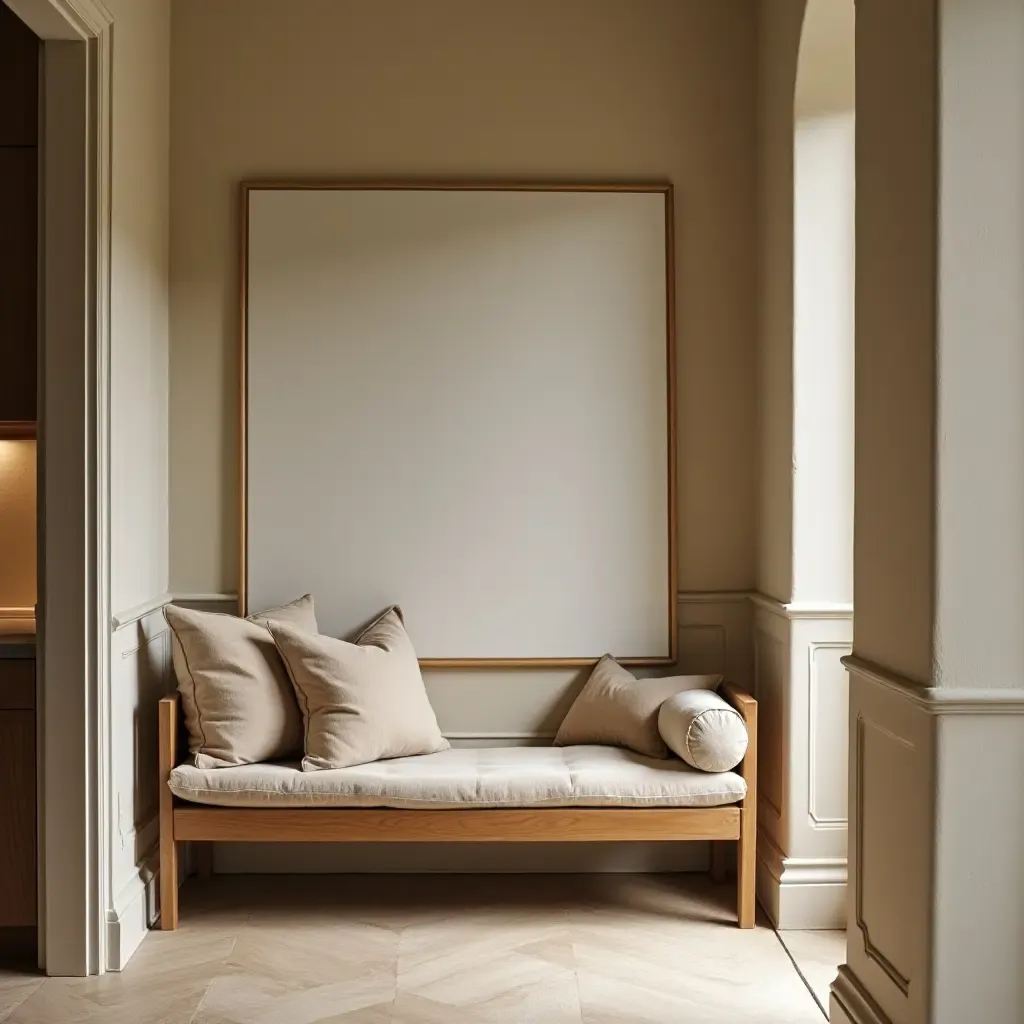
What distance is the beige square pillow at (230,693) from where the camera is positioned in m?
3.56

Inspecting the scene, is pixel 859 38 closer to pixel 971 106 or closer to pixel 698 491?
pixel 971 106

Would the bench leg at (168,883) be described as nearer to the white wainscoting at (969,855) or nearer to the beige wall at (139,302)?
the beige wall at (139,302)

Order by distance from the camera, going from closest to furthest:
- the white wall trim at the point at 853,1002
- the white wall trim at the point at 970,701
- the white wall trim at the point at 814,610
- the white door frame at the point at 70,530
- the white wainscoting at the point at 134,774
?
the white wall trim at the point at 970,701
the white wall trim at the point at 853,1002
the white door frame at the point at 70,530
the white wainscoting at the point at 134,774
the white wall trim at the point at 814,610

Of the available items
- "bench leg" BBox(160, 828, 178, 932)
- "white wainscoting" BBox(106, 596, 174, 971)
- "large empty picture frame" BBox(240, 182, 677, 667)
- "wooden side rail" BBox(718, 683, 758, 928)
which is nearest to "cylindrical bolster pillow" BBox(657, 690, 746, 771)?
"wooden side rail" BBox(718, 683, 758, 928)

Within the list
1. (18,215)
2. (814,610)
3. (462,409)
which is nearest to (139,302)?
(18,215)

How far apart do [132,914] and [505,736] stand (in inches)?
53.7

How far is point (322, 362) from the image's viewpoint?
4.08 meters

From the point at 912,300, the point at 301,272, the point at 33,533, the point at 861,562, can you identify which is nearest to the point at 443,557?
the point at 301,272

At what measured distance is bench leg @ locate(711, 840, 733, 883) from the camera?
4031 mm

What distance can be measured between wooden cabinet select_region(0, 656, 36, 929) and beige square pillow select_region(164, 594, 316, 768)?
471 mm

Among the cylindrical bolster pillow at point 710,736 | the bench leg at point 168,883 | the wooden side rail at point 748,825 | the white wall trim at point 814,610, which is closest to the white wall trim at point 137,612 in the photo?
the bench leg at point 168,883

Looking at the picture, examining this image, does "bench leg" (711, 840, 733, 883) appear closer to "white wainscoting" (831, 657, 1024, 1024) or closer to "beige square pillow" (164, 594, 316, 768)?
"beige square pillow" (164, 594, 316, 768)

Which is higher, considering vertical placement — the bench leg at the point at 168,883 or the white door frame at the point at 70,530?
the white door frame at the point at 70,530

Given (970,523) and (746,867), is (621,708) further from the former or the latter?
(970,523)
